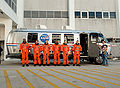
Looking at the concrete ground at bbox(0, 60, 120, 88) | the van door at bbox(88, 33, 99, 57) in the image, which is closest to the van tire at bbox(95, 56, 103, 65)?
the van door at bbox(88, 33, 99, 57)

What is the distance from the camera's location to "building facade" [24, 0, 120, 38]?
2520 cm

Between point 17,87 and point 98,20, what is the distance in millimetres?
23719

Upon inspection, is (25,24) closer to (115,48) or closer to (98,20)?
(98,20)

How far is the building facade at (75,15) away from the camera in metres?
25.2

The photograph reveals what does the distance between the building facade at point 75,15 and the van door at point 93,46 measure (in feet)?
38.9

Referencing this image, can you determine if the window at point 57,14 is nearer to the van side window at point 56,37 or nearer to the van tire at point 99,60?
the van side window at point 56,37

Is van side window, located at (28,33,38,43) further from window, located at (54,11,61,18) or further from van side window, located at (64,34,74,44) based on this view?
window, located at (54,11,61,18)

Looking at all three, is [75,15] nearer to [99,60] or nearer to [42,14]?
[42,14]

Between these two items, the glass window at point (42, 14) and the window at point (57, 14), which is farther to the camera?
the window at point (57, 14)

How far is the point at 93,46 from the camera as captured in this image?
12.9m

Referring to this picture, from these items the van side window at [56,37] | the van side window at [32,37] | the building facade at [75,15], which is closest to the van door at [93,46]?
the van side window at [56,37]

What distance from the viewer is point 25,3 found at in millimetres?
25406

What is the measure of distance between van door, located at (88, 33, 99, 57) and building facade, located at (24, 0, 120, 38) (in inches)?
466

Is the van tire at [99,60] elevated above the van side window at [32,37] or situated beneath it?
situated beneath
